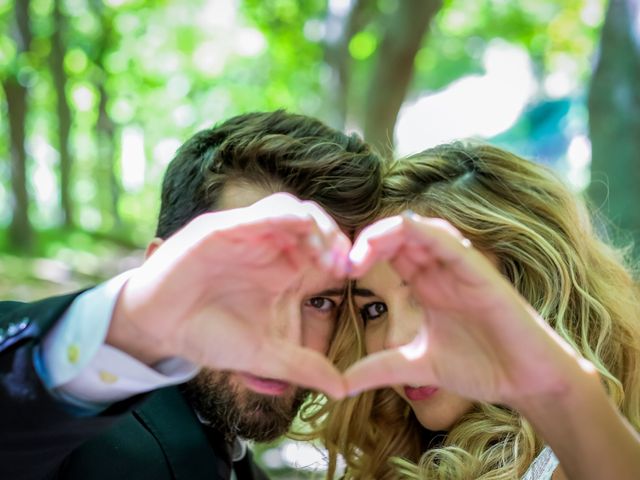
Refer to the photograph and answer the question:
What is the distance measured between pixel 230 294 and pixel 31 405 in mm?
427

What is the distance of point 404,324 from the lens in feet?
7.26

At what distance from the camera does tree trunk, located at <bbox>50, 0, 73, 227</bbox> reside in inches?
493

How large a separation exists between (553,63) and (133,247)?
11976mm

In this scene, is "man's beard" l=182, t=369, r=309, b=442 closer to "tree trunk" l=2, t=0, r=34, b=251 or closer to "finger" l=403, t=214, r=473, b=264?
"finger" l=403, t=214, r=473, b=264

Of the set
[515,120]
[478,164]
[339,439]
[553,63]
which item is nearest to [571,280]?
[478,164]

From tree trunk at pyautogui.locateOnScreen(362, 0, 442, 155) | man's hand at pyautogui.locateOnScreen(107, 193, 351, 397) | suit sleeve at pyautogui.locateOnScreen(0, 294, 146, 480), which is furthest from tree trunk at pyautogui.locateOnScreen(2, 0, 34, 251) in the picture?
man's hand at pyautogui.locateOnScreen(107, 193, 351, 397)

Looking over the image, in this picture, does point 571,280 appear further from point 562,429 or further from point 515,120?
point 515,120

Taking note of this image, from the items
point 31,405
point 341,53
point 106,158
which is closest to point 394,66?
point 341,53

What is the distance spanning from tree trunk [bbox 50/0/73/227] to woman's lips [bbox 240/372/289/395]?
11.4 meters

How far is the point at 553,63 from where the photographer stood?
19.9 metres

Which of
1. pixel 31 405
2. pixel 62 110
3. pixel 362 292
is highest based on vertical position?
pixel 31 405

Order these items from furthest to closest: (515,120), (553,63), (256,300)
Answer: (553,63), (515,120), (256,300)

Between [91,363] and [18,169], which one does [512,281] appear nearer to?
[91,363]

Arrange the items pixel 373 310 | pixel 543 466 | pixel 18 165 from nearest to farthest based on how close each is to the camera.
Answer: pixel 543 466 → pixel 373 310 → pixel 18 165
